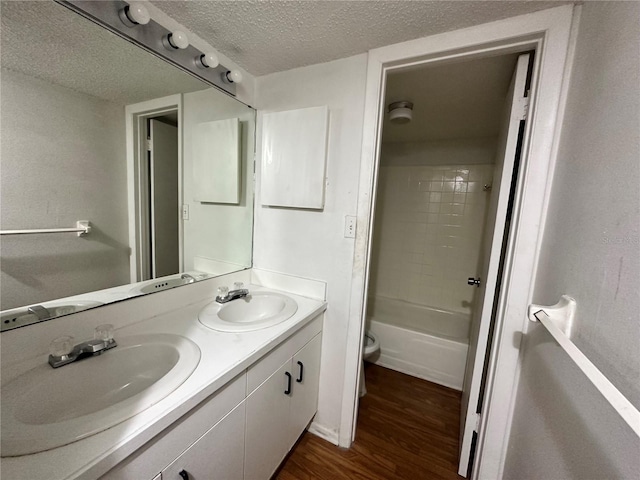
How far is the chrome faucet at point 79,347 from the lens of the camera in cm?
72

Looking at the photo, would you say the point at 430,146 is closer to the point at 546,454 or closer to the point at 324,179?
the point at 324,179

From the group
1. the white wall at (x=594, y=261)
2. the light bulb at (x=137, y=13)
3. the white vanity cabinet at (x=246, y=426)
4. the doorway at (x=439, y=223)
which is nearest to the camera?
the white wall at (x=594, y=261)

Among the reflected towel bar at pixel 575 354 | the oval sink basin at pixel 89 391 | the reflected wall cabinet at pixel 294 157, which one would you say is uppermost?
the reflected wall cabinet at pixel 294 157

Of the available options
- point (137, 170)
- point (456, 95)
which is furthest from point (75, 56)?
point (456, 95)

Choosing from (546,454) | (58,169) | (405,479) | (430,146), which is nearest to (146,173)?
(58,169)

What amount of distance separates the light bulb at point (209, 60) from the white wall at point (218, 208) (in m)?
0.13

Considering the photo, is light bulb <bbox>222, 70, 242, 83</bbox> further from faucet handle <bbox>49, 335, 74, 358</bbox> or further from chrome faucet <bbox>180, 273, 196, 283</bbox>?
faucet handle <bbox>49, 335, 74, 358</bbox>

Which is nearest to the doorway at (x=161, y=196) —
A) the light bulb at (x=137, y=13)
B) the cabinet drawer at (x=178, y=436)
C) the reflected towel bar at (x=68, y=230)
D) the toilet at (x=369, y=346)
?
the reflected towel bar at (x=68, y=230)

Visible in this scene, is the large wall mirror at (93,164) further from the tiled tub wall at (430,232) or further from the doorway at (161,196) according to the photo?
the tiled tub wall at (430,232)

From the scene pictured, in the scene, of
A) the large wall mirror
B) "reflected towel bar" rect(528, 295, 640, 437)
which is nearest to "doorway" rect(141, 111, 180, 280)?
the large wall mirror

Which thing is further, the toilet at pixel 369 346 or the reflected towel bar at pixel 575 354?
the toilet at pixel 369 346

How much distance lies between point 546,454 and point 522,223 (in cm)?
75

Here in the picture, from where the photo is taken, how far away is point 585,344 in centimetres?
58

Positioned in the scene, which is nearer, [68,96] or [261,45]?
[68,96]
